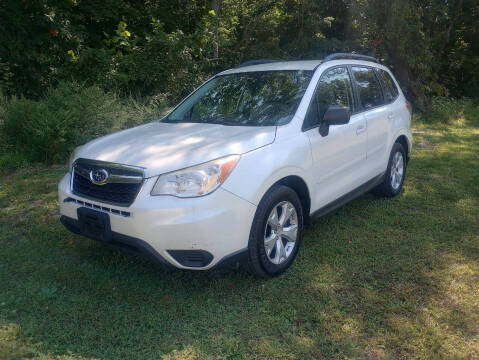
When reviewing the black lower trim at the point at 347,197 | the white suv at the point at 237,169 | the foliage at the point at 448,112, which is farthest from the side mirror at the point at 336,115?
the foliage at the point at 448,112

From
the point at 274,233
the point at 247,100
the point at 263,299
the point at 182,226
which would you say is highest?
the point at 247,100

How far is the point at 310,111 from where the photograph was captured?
4.14m

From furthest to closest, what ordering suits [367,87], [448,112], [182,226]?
[448,112], [367,87], [182,226]

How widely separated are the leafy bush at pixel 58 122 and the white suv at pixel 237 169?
3440 mm

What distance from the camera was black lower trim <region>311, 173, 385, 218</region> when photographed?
167 inches

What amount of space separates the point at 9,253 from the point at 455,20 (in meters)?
15.5

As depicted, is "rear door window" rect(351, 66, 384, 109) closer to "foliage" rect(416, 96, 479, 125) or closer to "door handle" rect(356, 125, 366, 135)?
"door handle" rect(356, 125, 366, 135)

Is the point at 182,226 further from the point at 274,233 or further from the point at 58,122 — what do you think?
the point at 58,122

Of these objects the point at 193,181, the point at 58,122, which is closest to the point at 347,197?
the point at 193,181

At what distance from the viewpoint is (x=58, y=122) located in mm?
7375

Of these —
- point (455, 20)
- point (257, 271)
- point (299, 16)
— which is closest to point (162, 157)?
point (257, 271)

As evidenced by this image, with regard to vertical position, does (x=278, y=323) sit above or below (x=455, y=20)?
below

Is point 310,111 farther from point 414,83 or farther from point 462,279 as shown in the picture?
point 414,83

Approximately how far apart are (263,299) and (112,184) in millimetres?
1426
